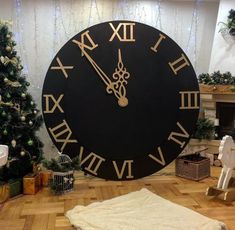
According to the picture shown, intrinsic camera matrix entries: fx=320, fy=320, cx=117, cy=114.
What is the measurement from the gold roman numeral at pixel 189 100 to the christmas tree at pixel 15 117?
5.37 ft

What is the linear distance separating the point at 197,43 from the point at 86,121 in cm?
196

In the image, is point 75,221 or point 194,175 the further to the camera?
point 194,175

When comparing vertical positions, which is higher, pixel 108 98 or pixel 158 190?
pixel 108 98

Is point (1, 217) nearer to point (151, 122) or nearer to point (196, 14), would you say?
point (151, 122)

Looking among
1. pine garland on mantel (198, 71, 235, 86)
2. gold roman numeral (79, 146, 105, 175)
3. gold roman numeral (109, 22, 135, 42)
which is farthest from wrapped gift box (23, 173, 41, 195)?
pine garland on mantel (198, 71, 235, 86)

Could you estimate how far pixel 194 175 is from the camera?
3637 millimetres

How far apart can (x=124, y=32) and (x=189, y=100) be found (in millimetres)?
1077

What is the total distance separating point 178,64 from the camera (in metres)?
3.68

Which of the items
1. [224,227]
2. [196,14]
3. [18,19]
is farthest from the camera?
[196,14]

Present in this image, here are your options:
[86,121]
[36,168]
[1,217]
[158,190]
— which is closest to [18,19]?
[86,121]

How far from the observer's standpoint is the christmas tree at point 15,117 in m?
3.13

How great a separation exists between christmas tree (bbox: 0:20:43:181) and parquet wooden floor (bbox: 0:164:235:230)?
34 centimetres

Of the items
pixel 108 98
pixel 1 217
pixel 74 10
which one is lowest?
pixel 1 217

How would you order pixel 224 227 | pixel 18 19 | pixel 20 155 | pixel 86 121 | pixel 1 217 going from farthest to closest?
pixel 18 19 → pixel 86 121 → pixel 20 155 → pixel 1 217 → pixel 224 227
